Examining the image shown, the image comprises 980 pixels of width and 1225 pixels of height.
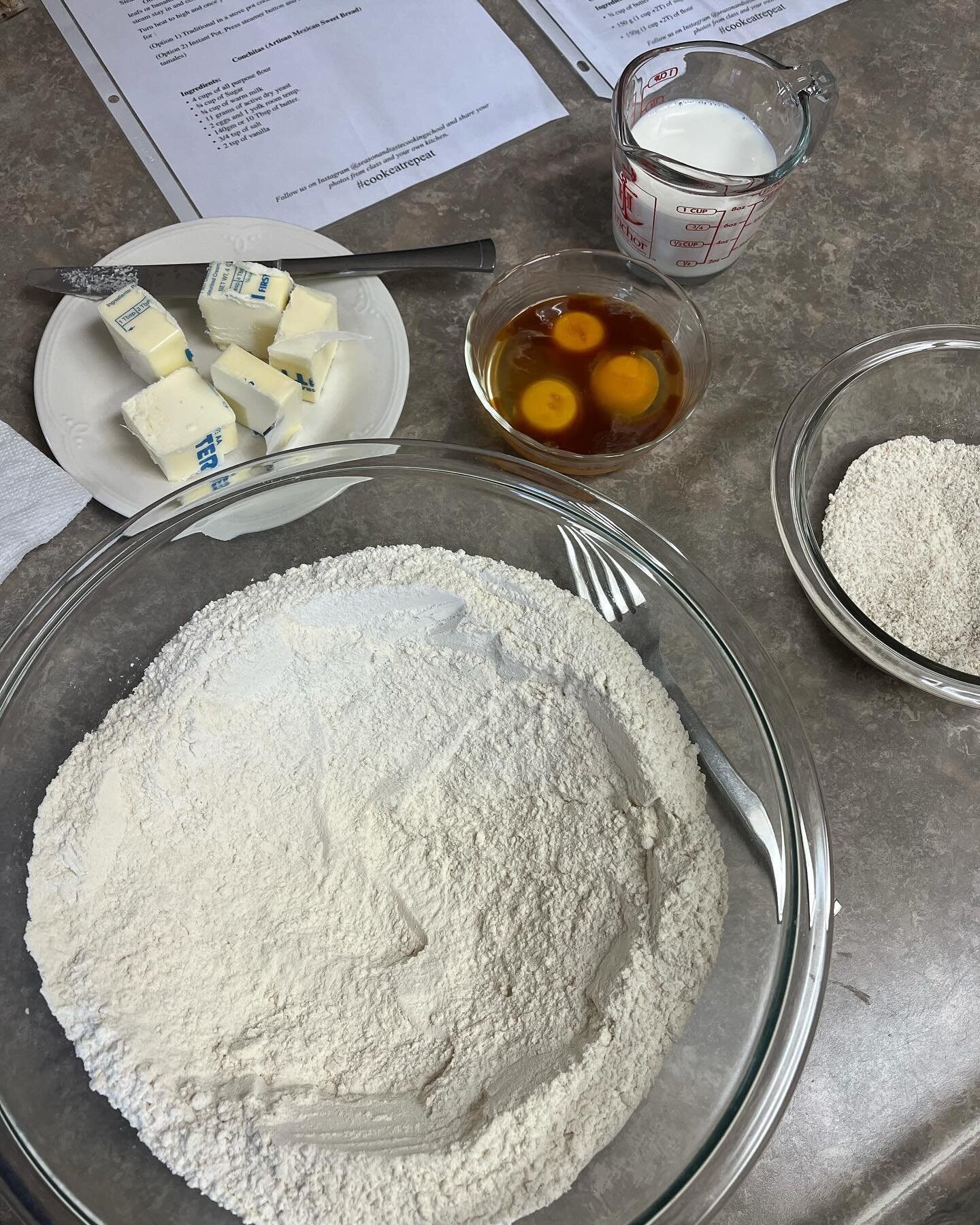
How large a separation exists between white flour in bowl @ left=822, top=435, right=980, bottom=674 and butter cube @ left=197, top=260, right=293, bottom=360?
540 mm

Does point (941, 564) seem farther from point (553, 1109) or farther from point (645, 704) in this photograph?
point (553, 1109)

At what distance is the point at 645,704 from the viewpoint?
0.71 metres

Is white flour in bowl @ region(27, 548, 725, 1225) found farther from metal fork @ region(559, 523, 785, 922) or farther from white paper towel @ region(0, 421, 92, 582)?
white paper towel @ region(0, 421, 92, 582)

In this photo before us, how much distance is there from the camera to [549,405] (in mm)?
859

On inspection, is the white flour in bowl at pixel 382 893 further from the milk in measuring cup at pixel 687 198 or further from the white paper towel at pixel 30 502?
the milk in measuring cup at pixel 687 198

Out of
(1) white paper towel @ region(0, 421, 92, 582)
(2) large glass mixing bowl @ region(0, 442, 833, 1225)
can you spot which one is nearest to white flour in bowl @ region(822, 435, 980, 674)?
(2) large glass mixing bowl @ region(0, 442, 833, 1225)

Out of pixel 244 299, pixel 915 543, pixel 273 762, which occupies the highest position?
pixel 244 299

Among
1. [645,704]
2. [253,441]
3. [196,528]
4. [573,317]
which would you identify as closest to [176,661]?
[196,528]

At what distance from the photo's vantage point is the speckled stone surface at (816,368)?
723 millimetres

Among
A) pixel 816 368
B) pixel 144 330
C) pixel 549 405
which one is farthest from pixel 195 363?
pixel 816 368

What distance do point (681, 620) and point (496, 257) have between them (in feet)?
1.54

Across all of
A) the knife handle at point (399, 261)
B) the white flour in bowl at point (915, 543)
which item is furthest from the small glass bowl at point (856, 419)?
the knife handle at point (399, 261)

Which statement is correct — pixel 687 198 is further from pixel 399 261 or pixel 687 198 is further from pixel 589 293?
pixel 399 261

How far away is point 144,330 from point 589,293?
42 centimetres
